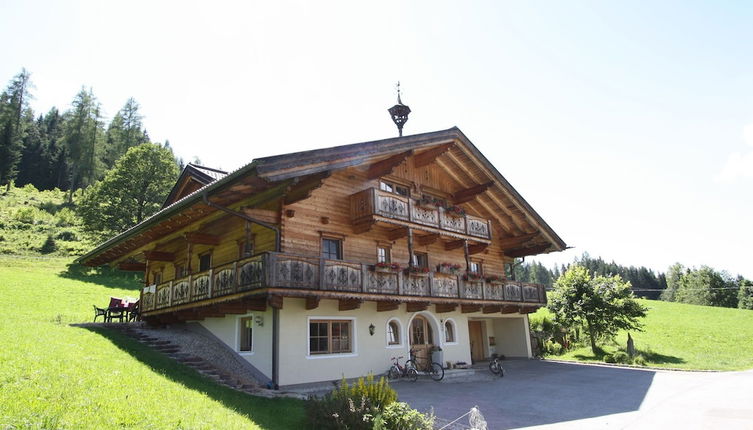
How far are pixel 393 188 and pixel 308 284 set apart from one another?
7.29m

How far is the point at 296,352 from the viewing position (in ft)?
47.6

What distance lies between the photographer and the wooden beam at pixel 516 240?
24.6 metres

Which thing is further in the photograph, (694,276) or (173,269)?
(694,276)

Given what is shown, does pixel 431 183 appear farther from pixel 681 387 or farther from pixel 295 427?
pixel 295 427

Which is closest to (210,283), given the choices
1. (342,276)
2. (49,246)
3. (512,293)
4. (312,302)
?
(312,302)

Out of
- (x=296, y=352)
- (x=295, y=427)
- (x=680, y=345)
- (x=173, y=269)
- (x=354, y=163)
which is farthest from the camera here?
(x=680, y=345)

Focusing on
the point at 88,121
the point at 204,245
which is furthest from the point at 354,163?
the point at 88,121

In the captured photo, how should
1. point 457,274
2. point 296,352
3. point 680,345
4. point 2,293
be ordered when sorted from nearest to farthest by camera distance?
point 296,352 < point 457,274 < point 2,293 < point 680,345

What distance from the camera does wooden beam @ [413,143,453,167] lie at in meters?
20.2

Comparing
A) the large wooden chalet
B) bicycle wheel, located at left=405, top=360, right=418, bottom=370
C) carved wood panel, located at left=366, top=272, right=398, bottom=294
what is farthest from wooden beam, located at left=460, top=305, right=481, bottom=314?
carved wood panel, located at left=366, top=272, right=398, bottom=294

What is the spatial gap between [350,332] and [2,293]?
2161 cm

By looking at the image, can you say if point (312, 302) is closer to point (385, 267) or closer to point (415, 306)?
point (385, 267)

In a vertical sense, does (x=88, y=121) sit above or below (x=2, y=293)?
above

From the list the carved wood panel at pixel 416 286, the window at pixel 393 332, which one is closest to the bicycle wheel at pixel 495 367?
the window at pixel 393 332
